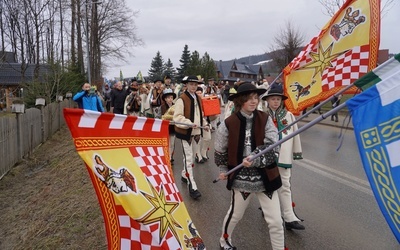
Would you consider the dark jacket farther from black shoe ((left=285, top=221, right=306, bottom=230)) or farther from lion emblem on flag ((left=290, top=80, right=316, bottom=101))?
lion emblem on flag ((left=290, top=80, right=316, bottom=101))

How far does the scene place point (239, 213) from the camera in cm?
345

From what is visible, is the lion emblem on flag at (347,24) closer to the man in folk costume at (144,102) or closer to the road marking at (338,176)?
the road marking at (338,176)

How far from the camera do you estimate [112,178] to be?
216cm

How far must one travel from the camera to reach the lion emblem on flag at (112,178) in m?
2.13

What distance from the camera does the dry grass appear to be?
14.2 feet

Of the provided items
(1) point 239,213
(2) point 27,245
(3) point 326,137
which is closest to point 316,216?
(1) point 239,213

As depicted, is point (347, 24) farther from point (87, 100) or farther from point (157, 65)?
point (157, 65)

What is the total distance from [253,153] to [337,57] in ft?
6.96

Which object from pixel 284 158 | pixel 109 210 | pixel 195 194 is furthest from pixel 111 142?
pixel 195 194

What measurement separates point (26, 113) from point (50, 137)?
3.57m

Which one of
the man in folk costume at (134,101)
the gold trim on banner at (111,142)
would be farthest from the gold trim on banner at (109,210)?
the man in folk costume at (134,101)

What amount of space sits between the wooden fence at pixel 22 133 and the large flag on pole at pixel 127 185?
643cm

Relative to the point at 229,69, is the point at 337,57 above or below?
below

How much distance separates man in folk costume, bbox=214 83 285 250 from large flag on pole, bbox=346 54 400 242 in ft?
4.08
